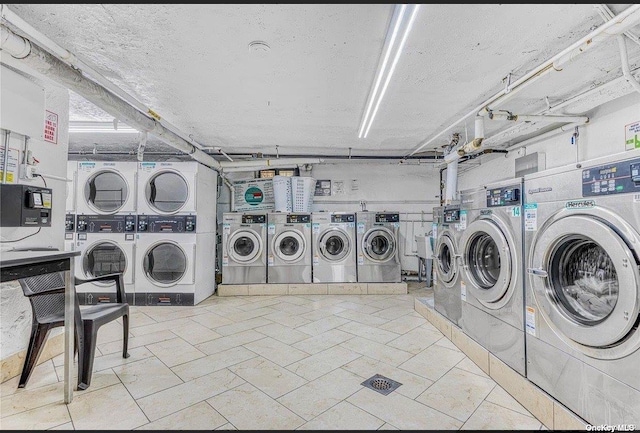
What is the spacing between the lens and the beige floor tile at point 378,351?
2500 mm

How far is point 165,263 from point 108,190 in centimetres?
142

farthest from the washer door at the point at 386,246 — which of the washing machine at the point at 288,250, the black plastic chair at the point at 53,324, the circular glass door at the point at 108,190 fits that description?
the circular glass door at the point at 108,190

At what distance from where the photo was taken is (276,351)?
2660mm

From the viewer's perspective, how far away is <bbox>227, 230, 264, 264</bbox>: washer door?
491cm

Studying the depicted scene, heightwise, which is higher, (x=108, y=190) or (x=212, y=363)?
(x=108, y=190)

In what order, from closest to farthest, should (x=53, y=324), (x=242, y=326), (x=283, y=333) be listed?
(x=53, y=324)
(x=283, y=333)
(x=242, y=326)

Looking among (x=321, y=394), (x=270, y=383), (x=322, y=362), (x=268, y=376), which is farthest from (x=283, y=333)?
(x=321, y=394)

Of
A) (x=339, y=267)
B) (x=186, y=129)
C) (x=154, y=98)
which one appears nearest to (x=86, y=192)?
(x=186, y=129)

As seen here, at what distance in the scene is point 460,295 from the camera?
2756 mm

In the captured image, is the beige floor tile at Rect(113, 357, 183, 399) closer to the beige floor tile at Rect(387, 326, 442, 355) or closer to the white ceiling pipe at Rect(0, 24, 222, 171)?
the beige floor tile at Rect(387, 326, 442, 355)

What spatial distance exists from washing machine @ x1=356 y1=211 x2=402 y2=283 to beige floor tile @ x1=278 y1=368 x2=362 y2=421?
278cm

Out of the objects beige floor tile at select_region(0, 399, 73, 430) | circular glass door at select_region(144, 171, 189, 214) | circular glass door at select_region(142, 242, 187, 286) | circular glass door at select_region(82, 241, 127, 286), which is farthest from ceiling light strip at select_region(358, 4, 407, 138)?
circular glass door at select_region(82, 241, 127, 286)

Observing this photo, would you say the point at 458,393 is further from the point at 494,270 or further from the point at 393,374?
the point at 494,270

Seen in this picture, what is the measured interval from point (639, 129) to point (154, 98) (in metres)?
4.76
